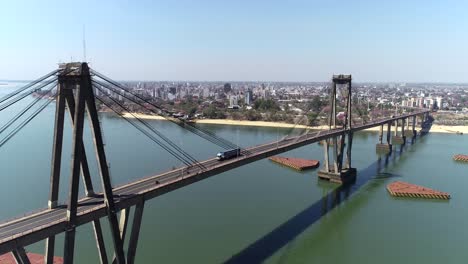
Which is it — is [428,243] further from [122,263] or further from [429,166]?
[429,166]

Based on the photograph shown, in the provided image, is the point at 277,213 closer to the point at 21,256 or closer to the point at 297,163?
the point at 297,163

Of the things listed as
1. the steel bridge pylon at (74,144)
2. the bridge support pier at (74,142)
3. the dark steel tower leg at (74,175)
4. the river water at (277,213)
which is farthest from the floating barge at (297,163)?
the dark steel tower leg at (74,175)

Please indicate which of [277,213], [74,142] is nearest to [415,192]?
[277,213]

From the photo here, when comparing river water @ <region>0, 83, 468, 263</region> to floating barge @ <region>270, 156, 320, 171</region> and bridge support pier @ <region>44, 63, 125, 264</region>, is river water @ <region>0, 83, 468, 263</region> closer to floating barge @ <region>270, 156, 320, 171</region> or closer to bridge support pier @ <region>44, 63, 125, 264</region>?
floating barge @ <region>270, 156, 320, 171</region>

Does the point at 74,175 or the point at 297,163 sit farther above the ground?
the point at 74,175

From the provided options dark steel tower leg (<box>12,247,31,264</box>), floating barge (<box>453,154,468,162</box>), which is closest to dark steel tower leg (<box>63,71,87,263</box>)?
dark steel tower leg (<box>12,247,31,264</box>)

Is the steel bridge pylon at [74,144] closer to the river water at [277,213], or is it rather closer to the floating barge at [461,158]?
the river water at [277,213]
